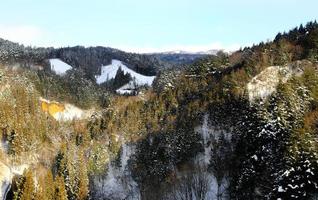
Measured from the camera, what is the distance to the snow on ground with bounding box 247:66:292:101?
96062 mm

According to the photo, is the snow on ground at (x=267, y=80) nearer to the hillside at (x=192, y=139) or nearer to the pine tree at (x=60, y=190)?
the hillside at (x=192, y=139)

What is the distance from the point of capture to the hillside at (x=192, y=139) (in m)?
73.2

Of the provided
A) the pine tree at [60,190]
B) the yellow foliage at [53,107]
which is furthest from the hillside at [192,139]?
the yellow foliage at [53,107]

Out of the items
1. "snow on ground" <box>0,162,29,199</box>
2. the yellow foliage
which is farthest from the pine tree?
the yellow foliage

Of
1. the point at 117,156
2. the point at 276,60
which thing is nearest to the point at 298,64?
the point at 276,60

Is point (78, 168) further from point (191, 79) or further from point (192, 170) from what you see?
point (191, 79)

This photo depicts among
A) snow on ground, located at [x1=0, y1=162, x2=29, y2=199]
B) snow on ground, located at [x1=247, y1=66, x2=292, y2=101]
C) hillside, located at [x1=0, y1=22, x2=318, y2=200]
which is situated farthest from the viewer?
snow on ground, located at [x1=247, y1=66, x2=292, y2=101]

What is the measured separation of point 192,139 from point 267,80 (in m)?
19.4

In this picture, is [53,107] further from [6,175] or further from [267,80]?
[267,80]

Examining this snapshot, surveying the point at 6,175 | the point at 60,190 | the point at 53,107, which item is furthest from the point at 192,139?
the point at 53,107

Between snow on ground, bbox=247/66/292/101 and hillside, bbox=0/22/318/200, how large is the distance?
0.28 metres

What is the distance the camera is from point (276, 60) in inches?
4193

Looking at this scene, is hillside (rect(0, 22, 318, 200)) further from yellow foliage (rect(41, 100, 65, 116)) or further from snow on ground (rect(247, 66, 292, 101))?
yellow foliage (rect(41, 100, 65, 116))

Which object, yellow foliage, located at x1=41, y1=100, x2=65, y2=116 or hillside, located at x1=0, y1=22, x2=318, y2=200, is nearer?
hillside, located at x1=0, y1=22, x2=318, y2=200
